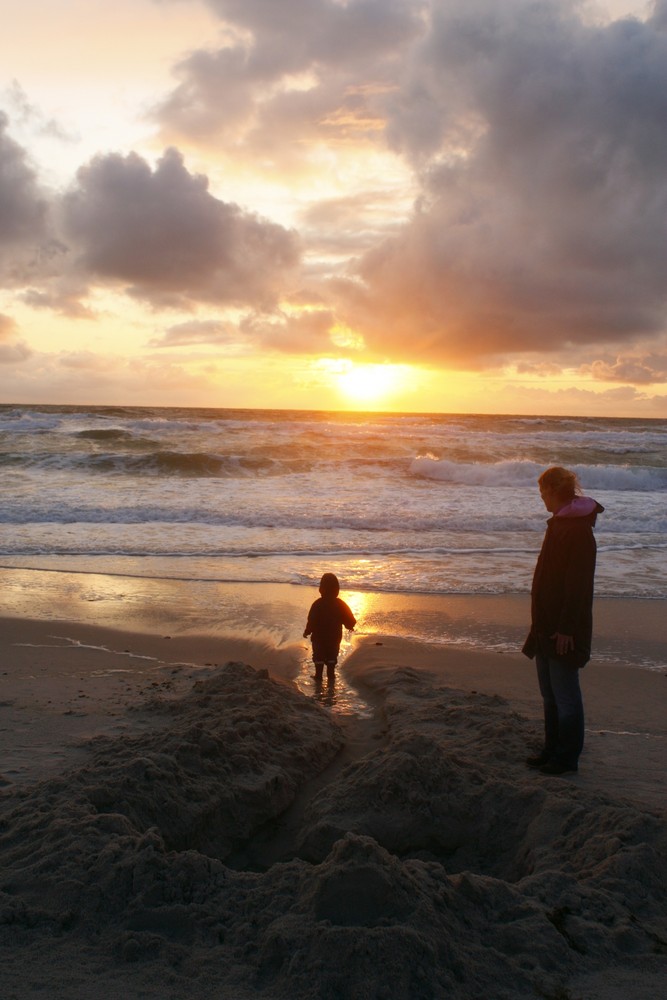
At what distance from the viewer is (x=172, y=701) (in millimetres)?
4941

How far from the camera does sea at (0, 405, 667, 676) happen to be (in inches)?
373

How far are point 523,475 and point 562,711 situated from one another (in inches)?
919

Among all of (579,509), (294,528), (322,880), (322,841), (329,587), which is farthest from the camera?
(294,528)

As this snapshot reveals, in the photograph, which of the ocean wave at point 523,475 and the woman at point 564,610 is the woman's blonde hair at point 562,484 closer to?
the woman at point 564,610

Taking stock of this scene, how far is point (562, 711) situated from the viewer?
13.8 ft

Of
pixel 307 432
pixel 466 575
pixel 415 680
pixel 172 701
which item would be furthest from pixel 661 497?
pixel 307 432

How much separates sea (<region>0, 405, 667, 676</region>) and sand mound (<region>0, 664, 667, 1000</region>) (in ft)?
12.6

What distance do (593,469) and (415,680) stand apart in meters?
24.5

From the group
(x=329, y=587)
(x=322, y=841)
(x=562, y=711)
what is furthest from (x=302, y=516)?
(x=322, y=841)

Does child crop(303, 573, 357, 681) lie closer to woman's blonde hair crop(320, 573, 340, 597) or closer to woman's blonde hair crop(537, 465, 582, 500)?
woman's blonde hair crop(320, 573, 340, 597)

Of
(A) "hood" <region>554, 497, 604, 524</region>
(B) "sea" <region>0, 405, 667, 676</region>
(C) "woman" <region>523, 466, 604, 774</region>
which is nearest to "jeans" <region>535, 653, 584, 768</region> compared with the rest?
(C) "woman" <region>523, 466, 604, 774</region>

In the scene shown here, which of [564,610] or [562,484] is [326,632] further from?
[562,484]

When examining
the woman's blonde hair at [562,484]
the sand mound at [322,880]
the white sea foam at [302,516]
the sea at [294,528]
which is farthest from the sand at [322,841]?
the white sea foam at [302,516]

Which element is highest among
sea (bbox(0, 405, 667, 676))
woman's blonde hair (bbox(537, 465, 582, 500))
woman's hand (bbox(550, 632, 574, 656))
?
woman's blonde hair (bbox(537, 465, 582, 500))
